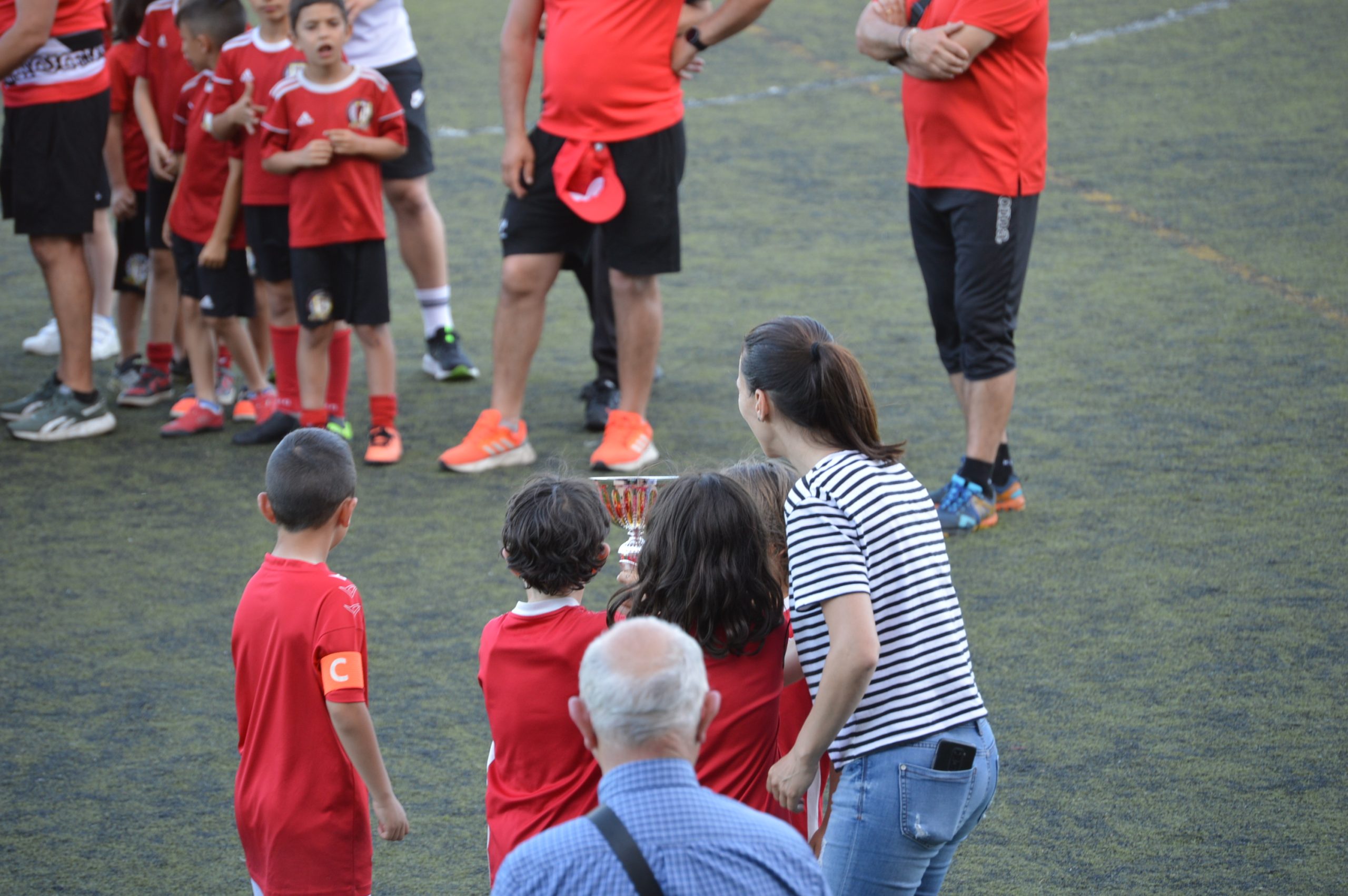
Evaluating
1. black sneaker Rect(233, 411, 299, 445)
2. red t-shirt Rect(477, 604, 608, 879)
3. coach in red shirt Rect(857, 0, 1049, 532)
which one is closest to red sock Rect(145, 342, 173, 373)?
black sneaker Rect(233, 411, 299, 445)

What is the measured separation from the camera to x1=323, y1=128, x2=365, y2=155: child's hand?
4.35 meters

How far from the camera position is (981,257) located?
3879 mm

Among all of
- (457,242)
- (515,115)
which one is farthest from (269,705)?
(457,242)

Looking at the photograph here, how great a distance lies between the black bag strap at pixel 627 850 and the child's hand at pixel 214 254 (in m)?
3.69

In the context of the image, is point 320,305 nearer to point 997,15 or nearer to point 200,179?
point 200,179

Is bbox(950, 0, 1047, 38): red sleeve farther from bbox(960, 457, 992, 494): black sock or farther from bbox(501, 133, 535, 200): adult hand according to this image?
bbox(501, 133, 535, 200): adult hand

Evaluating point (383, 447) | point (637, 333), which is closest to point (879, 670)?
point (637, 333)

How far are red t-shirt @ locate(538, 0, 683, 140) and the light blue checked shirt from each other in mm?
3266

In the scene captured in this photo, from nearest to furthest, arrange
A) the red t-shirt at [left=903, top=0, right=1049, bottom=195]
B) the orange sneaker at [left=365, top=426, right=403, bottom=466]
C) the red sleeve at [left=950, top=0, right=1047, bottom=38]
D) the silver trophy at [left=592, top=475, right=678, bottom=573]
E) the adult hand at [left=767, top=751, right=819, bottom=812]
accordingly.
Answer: the adult hand at [left=767, top=751, right=819, bottom=812] < the silver trophy at [left=592, top=475, right=678, bottom=573] < the red sleeve at [left=950, top=0, right=1047, bottom=38] < the red t-shirt at [left=903, top=0, right=1049, bottom=195] < the orange sneaker at [left=365, top=426, right=403, bottom=466]

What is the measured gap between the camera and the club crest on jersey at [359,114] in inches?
173

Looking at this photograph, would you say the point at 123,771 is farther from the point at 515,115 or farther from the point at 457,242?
the point at 457,242

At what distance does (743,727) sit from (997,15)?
2.51m

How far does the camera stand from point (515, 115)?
4.49m

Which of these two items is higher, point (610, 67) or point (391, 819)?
point (610, 67)
